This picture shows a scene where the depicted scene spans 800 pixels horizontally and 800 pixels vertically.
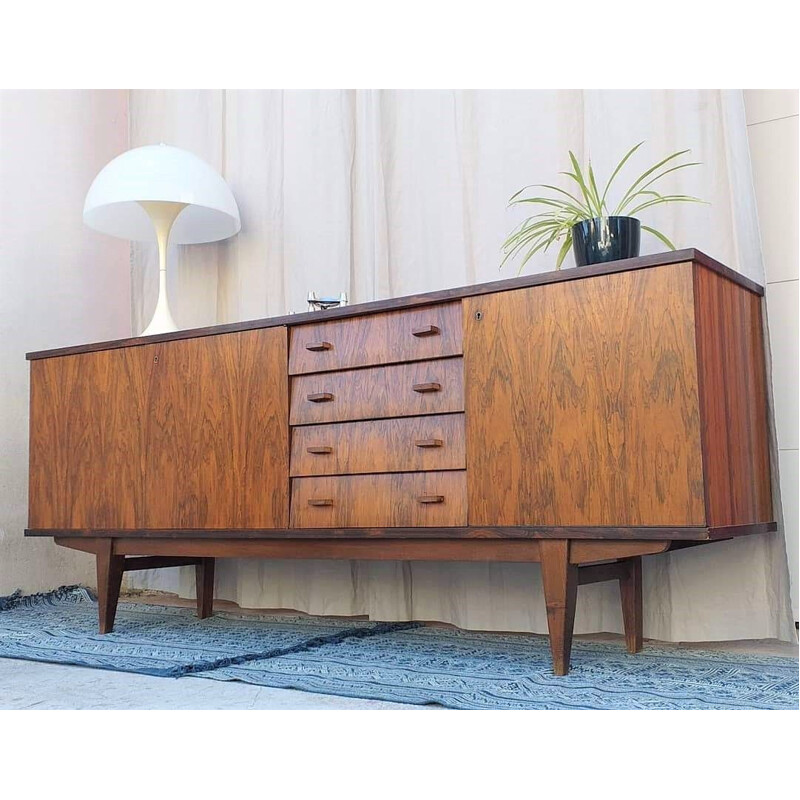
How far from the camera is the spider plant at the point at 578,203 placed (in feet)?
6.64

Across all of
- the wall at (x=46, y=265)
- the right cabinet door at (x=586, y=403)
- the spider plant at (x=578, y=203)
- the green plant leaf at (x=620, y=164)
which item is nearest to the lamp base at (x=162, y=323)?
the wall at (x=46, y=265)

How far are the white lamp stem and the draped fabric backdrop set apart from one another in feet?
0.85

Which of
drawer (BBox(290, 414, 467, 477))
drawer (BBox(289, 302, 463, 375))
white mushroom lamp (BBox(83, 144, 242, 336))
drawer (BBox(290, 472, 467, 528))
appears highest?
white mushroom lamp (BBox(83, 144, 242, 336))

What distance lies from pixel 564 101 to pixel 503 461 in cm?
101

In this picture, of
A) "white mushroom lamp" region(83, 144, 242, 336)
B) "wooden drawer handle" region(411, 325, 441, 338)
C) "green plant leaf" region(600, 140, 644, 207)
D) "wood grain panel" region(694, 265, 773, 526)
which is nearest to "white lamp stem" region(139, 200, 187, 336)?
"white mushroom lamp" region(83, 144, 242, 336)

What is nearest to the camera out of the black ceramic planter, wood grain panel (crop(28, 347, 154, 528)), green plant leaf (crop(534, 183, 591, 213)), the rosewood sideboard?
the rosewood sideboard

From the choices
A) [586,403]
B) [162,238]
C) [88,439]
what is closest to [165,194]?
[162,238]

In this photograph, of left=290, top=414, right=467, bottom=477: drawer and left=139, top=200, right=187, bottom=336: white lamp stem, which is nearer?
left=290, top=414, right=467, bottom=477: drawer

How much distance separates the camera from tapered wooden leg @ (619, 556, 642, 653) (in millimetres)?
1981

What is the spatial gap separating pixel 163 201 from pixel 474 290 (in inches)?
45.1

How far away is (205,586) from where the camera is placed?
2662 millimetres

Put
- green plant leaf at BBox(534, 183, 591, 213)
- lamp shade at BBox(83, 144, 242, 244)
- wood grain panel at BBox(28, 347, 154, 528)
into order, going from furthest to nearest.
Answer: lamp shade at BBox(83, 144, 242, 244), wood grain panel at BBox(28, 347, 154, 528), green plant leaf at BBox(534, 183, 591, 213)

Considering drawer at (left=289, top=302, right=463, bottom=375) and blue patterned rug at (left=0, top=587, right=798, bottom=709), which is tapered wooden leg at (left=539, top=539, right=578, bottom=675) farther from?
drawer at (left=289, top=302, right=463, bottom=375)

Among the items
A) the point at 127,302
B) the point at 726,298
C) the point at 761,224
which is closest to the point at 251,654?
the point at 726,298
